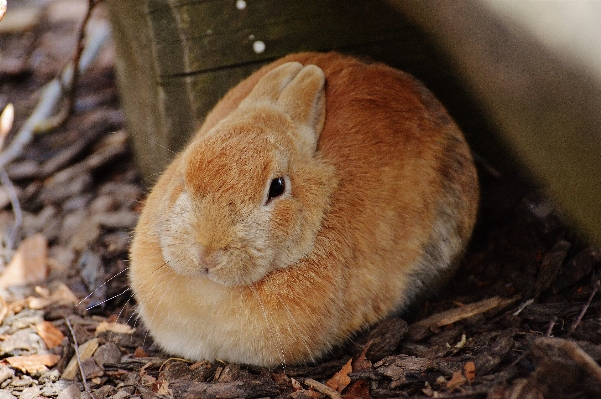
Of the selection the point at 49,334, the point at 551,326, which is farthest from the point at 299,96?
the point at 49,334

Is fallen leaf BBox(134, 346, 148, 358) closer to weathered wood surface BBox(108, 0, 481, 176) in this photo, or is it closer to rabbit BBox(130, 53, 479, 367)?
rabbit BBox(130, 53, 479, 367)

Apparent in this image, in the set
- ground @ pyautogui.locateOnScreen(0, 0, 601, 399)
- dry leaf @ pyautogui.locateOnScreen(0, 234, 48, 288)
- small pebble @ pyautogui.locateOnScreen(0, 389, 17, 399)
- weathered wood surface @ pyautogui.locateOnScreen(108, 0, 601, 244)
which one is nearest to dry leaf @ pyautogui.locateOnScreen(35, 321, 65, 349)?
ground @ pyautogui.locateOnScreen(0, 0, 601, 399)

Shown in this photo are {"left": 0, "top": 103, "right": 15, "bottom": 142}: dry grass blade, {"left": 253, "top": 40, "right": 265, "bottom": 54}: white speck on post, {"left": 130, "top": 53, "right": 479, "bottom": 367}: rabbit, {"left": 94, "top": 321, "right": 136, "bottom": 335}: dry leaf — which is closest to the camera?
{"left": 130, "top": 53, "right": 479, "bottom": 367}: rabbit

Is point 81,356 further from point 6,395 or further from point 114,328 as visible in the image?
point 6,395

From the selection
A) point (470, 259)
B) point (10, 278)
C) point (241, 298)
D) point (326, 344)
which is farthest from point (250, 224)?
point (10, 278)

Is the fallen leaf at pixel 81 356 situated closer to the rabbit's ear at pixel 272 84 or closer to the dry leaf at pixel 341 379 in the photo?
the dry leaf at pixel 341 379

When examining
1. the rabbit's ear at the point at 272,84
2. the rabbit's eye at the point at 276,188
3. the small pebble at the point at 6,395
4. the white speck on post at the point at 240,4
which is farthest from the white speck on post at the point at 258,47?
the small pebble at the point at 6,395
